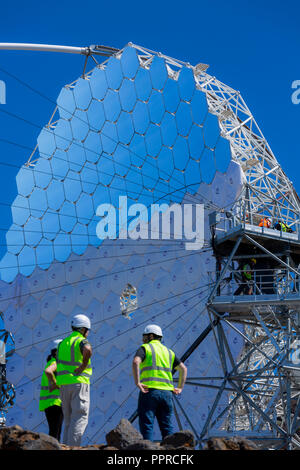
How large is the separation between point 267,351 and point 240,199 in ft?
19.6

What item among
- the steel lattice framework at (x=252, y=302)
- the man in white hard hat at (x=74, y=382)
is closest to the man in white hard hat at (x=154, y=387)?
the man in white hard hat at (x=74, y=382)

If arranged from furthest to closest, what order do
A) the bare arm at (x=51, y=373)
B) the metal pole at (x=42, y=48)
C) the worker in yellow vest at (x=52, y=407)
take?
the metal pole at (x=42, y=48), the worker in yellow vest at (x=52, y=407), the bare arm at (x=51, y=373)

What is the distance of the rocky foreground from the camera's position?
808cm

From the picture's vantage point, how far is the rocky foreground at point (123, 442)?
808cm

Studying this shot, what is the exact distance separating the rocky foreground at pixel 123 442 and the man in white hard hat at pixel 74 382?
1364 mm

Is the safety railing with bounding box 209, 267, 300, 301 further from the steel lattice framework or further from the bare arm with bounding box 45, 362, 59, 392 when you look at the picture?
the bare arm with bounding box 45, 362, 59, 392

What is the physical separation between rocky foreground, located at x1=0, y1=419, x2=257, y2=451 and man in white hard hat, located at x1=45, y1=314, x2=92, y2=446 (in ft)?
4.48

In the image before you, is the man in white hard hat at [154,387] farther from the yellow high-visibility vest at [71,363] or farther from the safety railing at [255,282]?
the safety railing at [255,282]

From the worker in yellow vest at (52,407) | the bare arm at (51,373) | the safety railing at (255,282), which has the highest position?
the safety railing at (255,282)

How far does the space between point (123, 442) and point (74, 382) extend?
1792mm

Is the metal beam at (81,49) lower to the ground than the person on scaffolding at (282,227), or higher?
higher

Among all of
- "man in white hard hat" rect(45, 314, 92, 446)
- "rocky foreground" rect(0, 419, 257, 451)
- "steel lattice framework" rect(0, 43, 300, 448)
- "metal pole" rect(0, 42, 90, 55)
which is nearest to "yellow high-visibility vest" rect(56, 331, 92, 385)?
"man in white hard hat" rect(45, 314, 92, 446)
